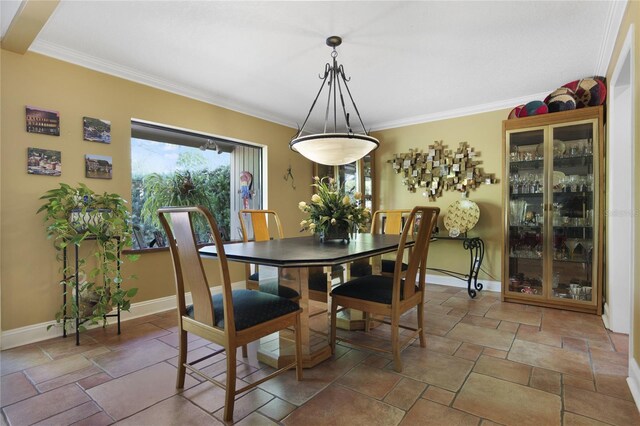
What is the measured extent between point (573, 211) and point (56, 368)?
180 inches

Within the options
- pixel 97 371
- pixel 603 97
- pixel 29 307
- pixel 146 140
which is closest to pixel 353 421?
pixel 97 371

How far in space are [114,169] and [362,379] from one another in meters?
2.77

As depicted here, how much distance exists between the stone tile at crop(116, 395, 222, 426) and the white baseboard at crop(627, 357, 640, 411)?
212 centimetres

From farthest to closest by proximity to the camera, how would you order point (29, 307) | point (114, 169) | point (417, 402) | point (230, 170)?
point (230, 170), point (114, 169), point (29, 307), point (417, 402)

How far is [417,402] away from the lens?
1681 mm

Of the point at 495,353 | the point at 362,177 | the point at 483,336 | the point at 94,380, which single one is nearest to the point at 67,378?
the point at 94,380

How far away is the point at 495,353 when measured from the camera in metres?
2.26

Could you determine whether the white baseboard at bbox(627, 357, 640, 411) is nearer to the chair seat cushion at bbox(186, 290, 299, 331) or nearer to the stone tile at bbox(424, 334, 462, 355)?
the stone tile at bbox(424, 334, 462, 355)

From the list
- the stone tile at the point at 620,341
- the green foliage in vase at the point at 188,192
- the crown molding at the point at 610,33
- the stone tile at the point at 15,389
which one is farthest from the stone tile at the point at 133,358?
the crown molding at the point at 610,33

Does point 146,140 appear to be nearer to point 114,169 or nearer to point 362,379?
point 114,169

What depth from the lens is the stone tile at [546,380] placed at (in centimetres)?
181

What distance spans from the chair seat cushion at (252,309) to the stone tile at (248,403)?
43 centimetres

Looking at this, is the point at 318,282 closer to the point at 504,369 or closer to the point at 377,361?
the point at 377,361

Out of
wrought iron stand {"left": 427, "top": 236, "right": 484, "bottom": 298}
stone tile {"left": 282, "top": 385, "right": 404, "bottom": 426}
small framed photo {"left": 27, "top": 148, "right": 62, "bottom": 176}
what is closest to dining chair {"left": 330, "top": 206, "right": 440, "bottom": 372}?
stone tile {"left": 282, "top": 385, "right": 404, "bottom": 426}
